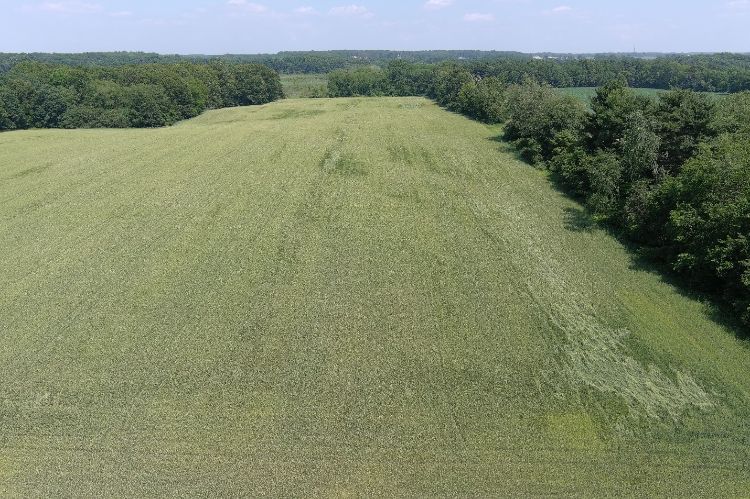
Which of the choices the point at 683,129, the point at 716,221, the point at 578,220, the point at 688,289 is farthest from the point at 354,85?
the point at 688,289

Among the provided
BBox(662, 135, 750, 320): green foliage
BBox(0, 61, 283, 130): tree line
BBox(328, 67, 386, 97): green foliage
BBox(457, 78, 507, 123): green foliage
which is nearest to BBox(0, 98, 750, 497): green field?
BBox(662, 135, 750, 320): green foliage

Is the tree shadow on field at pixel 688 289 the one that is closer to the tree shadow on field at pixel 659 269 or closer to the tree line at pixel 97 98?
the tree shadow on field at pixel 659 269

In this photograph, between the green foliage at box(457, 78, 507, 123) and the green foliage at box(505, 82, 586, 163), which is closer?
the green foliage at box(505, 82, 586, 163)

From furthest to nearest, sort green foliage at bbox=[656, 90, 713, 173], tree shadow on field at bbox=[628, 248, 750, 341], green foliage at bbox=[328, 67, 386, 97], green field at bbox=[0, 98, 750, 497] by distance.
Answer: green foliage at bbox=[328, 67, 386, 97]
green foliage at bbox=[656, 90, 713, 173]
tree shadow on field at bbox=[628, 248, 750, 341]
green field at bbox=[0, 98, 750, 497]

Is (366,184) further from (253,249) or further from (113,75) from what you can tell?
(113,75)

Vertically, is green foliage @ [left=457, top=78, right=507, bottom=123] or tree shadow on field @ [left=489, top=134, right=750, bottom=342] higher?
green foliage @ [left=457, top=78, right=507, bottom=123]

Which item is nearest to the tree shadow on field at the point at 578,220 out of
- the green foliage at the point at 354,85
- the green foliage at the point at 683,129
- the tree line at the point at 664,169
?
the tree line at the point at 664,169

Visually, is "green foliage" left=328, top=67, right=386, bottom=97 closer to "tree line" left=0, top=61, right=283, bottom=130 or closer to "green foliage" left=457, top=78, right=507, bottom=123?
"tree line" left=0, top=61, right=283, bottom=130
